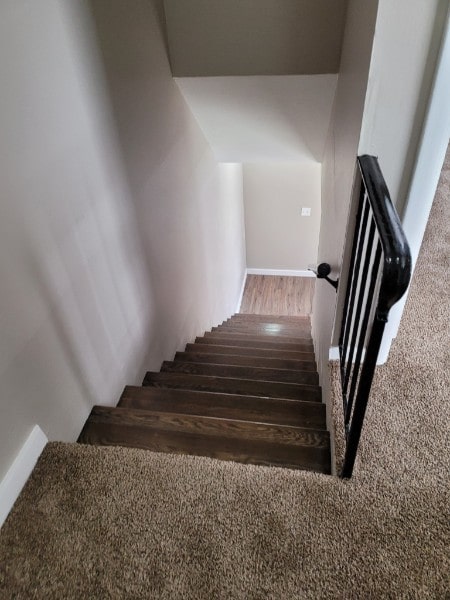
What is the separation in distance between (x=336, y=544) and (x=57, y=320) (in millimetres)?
1112

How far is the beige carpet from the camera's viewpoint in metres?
0.89

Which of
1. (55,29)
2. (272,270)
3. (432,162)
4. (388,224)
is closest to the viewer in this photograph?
(388,224)

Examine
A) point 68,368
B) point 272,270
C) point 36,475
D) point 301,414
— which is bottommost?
point 272,270

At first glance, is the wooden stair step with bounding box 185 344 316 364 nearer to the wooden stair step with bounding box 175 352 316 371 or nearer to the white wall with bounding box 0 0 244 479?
the wooden stair step with bounding box 175 352 316 371

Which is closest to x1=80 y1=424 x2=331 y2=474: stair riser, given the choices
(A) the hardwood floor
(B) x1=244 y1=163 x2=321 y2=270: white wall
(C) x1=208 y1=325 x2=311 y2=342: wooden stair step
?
(C) x1=208 y1=325 x2=311 y2=342: wooden stair step

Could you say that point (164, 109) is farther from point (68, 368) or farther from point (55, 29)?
point (68, 368)

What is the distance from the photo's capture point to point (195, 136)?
2.91m

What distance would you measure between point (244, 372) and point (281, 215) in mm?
3780

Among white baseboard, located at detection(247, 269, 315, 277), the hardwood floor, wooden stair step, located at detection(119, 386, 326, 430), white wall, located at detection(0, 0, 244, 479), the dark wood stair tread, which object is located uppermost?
white wall, located at detection(0, 0, 244, 479)

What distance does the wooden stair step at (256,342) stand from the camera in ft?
10.2

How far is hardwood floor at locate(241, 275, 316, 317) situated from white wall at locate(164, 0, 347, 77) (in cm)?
368

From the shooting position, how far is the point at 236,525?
3.27ft

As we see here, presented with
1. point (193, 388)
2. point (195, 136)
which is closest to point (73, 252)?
point (193, 388)

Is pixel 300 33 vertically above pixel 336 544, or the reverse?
pixel 300 33
